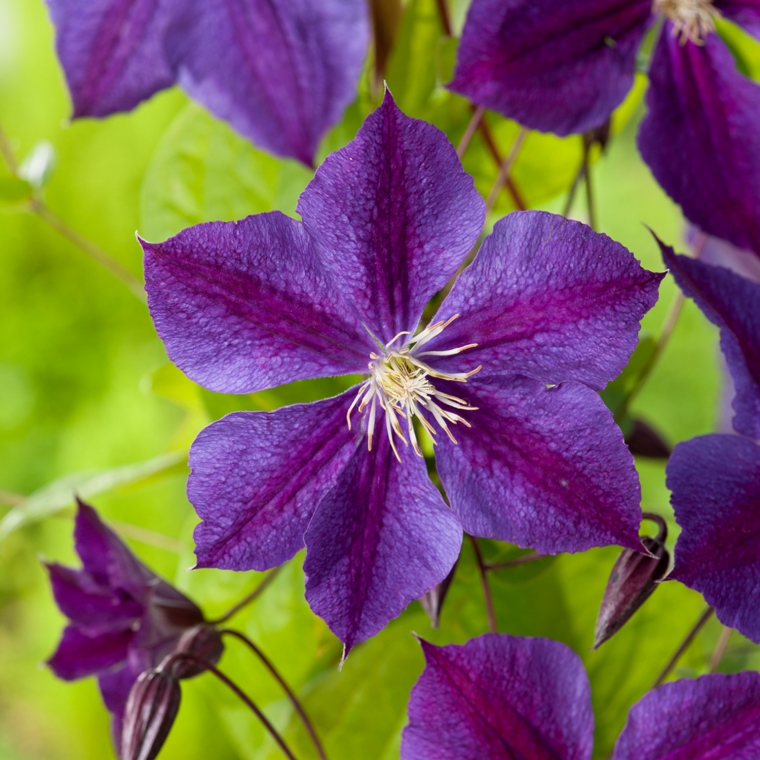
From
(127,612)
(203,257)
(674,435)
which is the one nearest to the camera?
(203,257)

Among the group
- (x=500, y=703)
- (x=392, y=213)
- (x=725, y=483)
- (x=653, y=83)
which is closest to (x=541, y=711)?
(x=500, y=703)

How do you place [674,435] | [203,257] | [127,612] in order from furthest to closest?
[674,435] → [127,612] → [203,257]

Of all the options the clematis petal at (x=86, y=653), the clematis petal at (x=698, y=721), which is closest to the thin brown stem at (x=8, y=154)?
the clematis petal at (x=86, y=653)

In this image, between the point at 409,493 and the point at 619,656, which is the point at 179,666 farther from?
the point at 619,656

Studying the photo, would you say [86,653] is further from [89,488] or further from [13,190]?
[13,190]

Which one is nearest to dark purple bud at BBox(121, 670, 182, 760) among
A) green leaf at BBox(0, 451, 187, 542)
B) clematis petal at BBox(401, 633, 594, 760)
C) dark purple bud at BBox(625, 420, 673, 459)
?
clematis petal at BBox(401, 633, 594, 760)

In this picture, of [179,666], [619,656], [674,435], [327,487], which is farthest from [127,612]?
[674,435]

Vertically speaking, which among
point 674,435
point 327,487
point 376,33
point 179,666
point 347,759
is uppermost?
point 376,33
